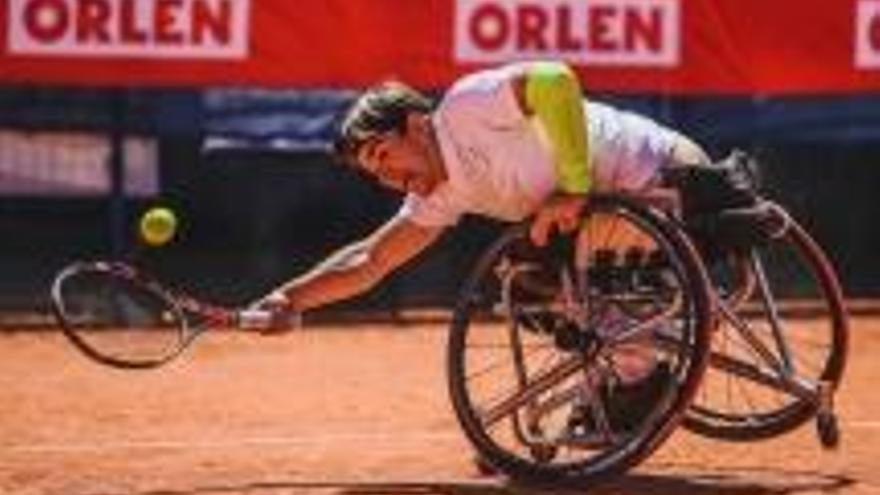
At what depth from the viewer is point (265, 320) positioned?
705 centimetres

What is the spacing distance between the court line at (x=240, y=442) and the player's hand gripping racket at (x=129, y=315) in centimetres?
A: 30

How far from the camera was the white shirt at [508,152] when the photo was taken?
666 centimetres

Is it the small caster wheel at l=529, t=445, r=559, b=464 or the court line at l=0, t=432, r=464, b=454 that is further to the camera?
the court line at l=0, t=432, r=464, b=454

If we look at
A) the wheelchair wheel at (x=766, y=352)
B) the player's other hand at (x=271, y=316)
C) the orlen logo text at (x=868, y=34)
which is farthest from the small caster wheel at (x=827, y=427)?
the orlen logo text at (x=868, y=34)

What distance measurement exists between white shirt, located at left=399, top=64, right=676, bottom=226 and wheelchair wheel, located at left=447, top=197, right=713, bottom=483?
0.42 ft

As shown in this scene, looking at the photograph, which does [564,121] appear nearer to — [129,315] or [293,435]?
[293,435]

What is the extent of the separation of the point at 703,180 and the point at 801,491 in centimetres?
95

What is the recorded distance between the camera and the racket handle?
703cm

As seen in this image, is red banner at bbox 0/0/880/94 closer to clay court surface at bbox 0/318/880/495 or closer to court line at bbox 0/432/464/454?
clay court surface at bbox 0/318/880/495

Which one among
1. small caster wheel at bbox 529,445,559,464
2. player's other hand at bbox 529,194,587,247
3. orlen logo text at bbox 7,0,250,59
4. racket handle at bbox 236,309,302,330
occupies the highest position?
orlen logo text at bbox 7,0,250,59

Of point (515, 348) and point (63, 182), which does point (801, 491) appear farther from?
point (63, 182)

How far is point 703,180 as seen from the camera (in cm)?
681

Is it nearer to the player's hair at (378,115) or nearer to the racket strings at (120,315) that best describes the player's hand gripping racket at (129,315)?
the racket strings at (120,315)

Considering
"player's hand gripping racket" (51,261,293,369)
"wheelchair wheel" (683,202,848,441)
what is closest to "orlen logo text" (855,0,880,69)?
"player's hand gripping racket" (51,261,293,369)
